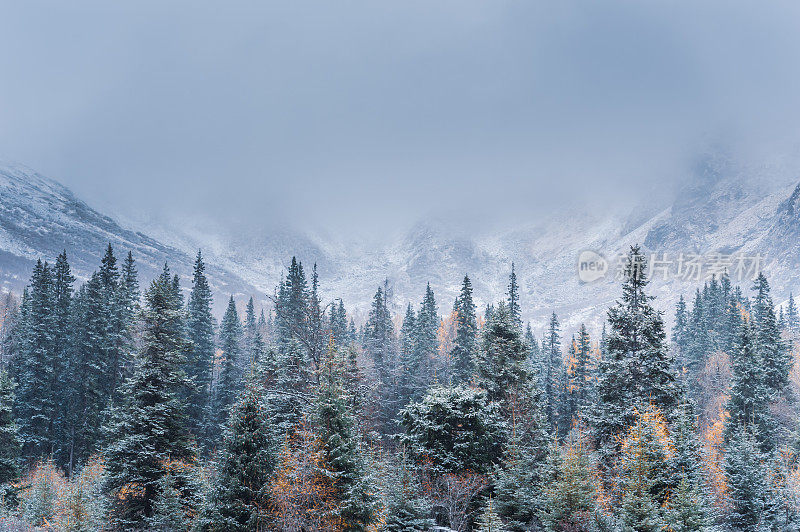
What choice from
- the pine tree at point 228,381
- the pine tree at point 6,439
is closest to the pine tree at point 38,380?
the pine tree at point 6,439

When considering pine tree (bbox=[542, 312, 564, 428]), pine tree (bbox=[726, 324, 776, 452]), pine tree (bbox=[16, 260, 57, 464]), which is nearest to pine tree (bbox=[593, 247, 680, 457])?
pine tree (bbox=[726, 324, 776, 452])

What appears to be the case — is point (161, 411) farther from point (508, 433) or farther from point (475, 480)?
point (508, 433)

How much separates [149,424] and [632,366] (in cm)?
2646

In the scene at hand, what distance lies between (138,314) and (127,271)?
37.1 m

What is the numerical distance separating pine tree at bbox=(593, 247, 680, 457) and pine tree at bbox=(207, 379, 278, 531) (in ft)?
59.0

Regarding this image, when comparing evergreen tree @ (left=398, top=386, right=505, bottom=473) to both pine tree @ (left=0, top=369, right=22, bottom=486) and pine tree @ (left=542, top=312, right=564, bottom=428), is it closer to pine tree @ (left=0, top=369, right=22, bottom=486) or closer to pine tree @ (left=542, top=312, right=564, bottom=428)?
pine tree @ (left=542, top=312, right=564, bottom=428)

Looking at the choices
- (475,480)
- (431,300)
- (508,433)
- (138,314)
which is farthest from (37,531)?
(431,300)

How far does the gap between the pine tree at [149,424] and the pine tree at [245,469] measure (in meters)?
5.41

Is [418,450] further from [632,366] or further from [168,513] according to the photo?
[168,513]

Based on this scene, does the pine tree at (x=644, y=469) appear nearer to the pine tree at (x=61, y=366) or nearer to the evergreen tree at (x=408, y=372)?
the evergreen tree at (x=408, y=372)

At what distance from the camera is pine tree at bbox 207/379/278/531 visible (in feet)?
70.6

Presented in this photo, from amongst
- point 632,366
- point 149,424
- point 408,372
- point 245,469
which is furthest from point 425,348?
point 245,469

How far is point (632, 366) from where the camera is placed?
27312mm

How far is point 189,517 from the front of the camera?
2419 cm
